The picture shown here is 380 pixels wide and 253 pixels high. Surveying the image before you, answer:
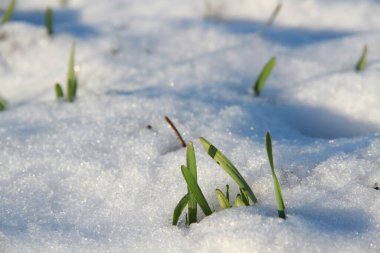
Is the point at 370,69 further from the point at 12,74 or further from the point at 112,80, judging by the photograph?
the point at 12,74

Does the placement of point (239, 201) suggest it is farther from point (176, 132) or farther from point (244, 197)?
point (176, 132)

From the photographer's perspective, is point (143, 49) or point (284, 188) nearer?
point (284, 188)

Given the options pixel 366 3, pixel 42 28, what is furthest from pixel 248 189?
pixel 366 3

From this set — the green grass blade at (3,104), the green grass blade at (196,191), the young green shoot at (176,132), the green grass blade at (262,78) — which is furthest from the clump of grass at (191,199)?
the green grass blade at (3,104)

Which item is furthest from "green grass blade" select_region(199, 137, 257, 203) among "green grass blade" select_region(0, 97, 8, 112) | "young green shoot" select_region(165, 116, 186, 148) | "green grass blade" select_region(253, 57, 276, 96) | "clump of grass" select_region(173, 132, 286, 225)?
"green grass blade" select_region(0, 97, 8, 112)

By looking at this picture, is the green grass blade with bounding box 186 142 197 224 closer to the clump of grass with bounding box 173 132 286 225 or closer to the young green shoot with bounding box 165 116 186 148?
the clump of grass with bounding box 173 132 286 225

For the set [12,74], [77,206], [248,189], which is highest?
[248,189]
